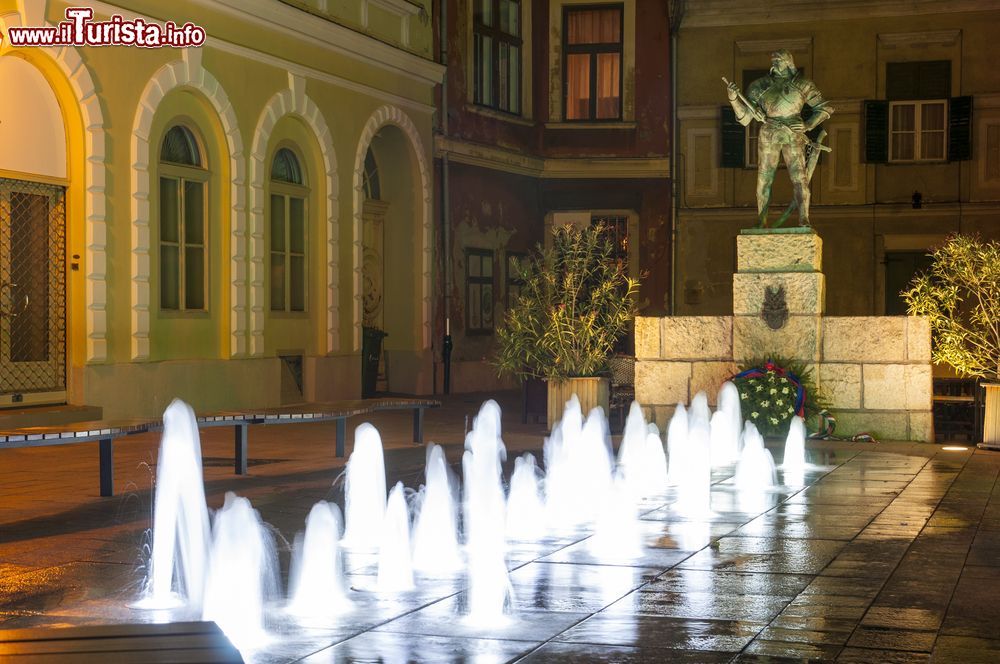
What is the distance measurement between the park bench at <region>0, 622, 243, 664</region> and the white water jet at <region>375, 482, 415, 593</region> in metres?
3.04

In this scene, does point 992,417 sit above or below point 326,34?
below

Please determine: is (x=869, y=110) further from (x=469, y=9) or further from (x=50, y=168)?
(x=50, y=168)

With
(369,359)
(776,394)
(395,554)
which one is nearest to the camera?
(395,554)

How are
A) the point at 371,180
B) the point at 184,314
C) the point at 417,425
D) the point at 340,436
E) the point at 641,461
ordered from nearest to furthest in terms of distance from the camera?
the point at 641,461 → the point at 340,436 → the point at 417,425 → the point at 184,314 → the point at 371,180

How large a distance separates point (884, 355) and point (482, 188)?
11.4 m

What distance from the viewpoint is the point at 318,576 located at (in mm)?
7031

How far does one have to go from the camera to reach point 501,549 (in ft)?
26.6

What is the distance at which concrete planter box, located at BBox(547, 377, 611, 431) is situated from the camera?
16.9m

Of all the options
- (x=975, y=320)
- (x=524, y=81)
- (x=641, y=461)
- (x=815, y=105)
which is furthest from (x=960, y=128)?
(x=641, y=461)

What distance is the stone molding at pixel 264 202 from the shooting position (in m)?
19.0

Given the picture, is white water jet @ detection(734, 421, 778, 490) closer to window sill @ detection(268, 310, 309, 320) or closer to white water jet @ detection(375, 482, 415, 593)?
white water jet @ detection(375, 482, 415, 593)

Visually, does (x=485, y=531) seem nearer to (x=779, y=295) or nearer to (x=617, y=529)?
(x=617, y=529)

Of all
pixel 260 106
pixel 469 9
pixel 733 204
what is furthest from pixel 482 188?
pixel 260 106

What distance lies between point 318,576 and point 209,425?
4.97 metres
